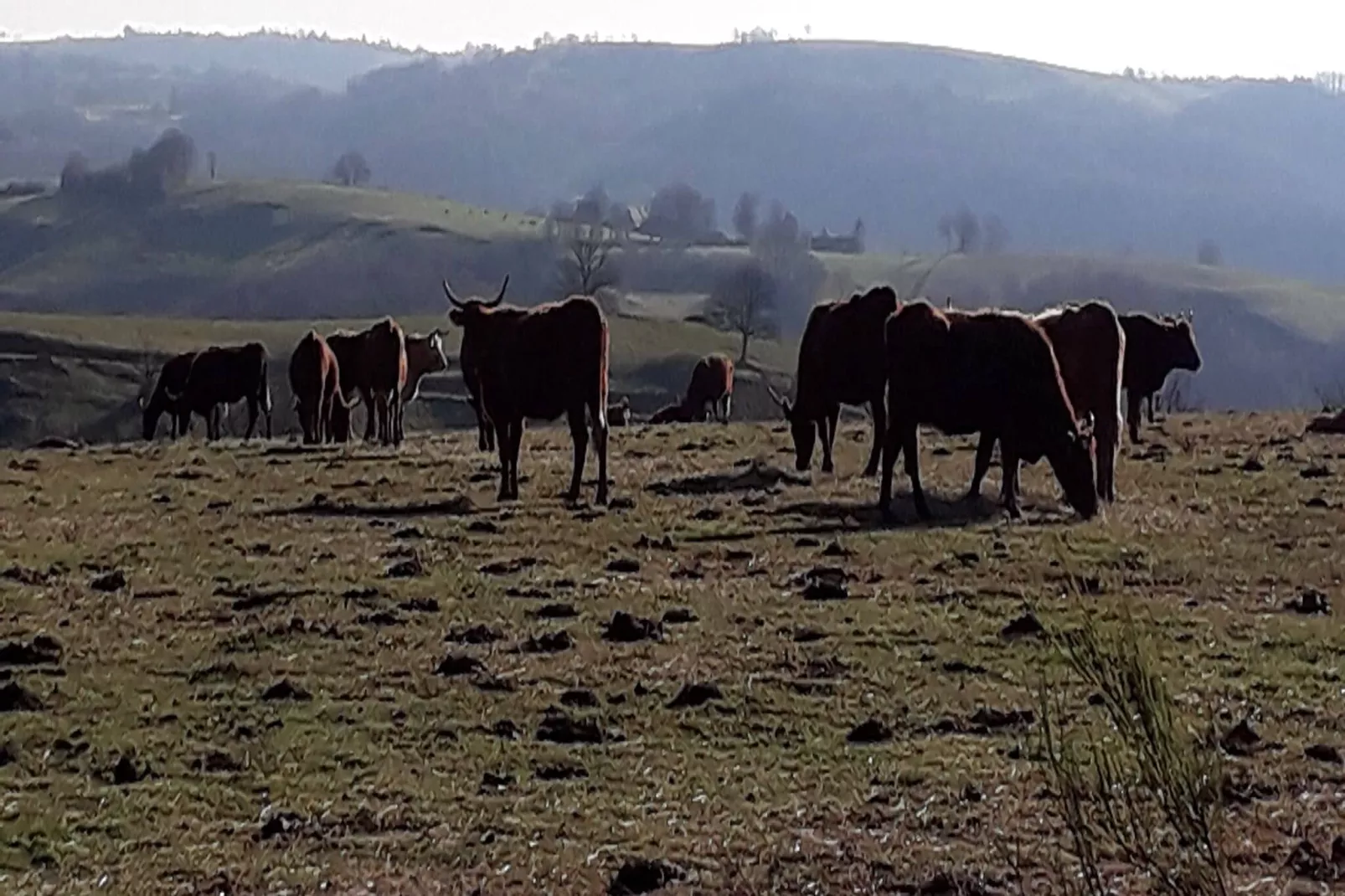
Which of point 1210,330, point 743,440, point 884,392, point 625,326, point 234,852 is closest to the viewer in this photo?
Result: point 234,852

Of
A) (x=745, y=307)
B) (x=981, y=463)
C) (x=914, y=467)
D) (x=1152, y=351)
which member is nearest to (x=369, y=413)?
(x=1152, y=351)

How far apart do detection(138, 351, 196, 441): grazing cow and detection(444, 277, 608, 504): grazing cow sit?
21025 millimetres

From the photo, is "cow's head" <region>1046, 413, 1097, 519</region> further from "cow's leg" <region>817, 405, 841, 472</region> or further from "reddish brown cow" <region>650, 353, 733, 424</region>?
"reddish brown cow" <region>650, 353, 733, 424</region>

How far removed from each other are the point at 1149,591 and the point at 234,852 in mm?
9482

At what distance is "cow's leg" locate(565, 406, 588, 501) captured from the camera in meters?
23.3

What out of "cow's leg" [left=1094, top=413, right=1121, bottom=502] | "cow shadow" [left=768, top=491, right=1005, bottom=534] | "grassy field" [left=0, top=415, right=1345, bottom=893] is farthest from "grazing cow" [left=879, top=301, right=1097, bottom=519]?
"cow's leg" [left=1094, top=413, right=1121, bottom=502]

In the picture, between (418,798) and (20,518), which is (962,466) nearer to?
(20,518)

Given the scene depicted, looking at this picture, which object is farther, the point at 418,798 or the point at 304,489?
the point at 304,489

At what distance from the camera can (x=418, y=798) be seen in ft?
33.9

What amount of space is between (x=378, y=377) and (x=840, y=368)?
1505cm

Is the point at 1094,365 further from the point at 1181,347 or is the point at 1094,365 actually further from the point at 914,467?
the point at 1181,347

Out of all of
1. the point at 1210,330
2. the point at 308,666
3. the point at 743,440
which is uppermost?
the point at 308,666

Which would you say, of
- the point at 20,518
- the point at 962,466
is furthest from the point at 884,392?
the point at 20,518

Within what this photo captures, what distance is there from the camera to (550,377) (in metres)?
23.8
